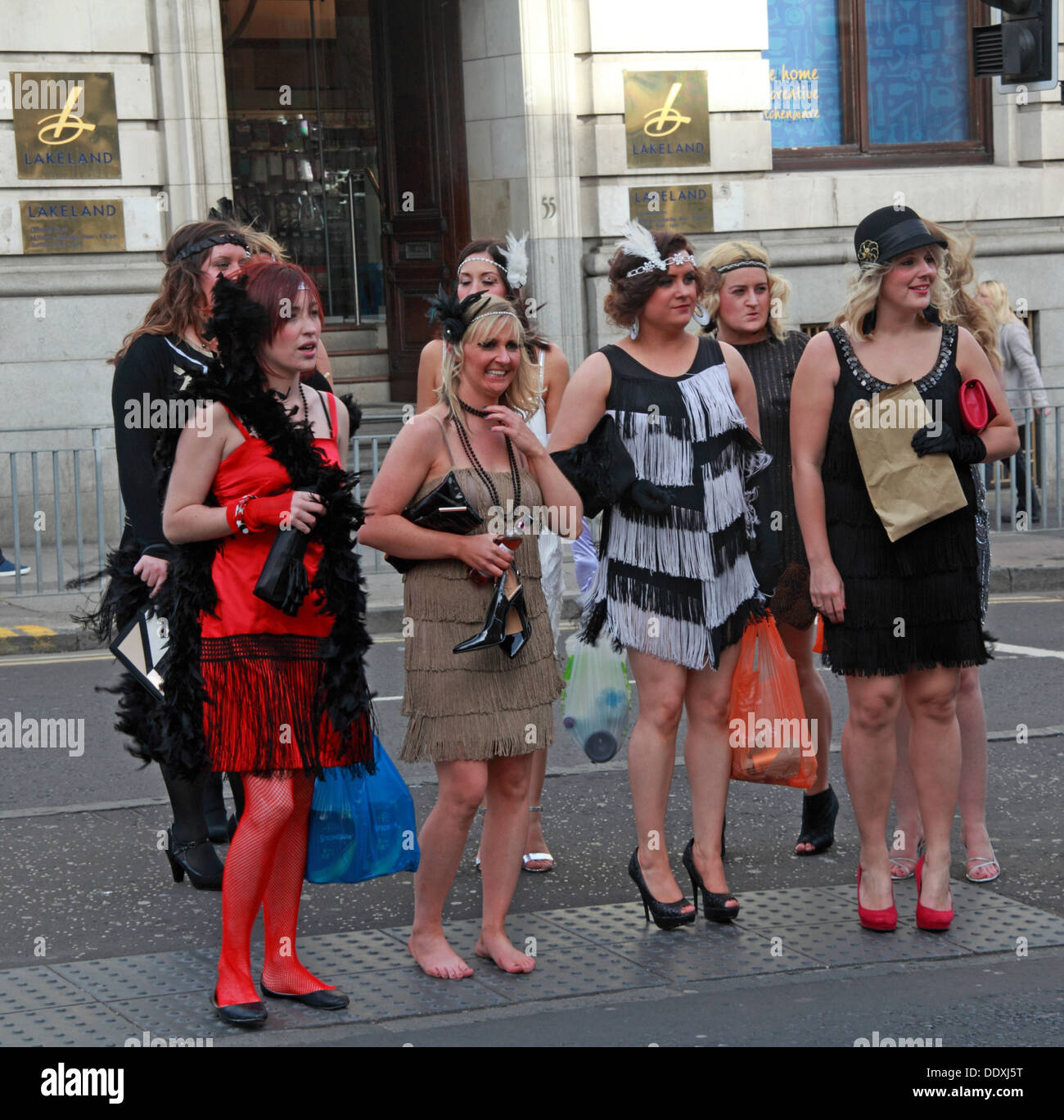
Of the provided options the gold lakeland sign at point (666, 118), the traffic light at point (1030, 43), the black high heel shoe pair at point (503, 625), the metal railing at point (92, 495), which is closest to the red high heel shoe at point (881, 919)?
the black high heel shoe pair at point (503, 625)

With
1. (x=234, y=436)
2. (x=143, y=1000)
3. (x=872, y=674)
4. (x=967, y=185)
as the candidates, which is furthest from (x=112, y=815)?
(x=967, y=185)

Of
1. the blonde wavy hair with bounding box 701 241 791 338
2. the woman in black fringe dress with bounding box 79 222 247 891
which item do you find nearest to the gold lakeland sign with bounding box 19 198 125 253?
the woman in black fringe dress with bounding box 79 222 247 891

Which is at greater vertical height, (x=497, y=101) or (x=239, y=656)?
(x=497, y=101)

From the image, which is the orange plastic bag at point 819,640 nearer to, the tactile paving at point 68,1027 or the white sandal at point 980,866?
the white sandal at point 980,866

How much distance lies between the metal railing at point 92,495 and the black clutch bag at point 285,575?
8.23 m

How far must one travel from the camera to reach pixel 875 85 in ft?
55.4

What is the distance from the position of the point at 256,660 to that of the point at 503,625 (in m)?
0.65

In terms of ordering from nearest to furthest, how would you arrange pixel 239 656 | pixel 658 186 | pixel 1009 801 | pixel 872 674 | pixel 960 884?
1. pixel 239 656
2. pixel 872 674
3. pixel 960 884
4. pixel 1009 801
5. pixel 658 186

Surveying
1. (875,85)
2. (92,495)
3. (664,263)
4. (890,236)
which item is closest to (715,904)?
(664,263)

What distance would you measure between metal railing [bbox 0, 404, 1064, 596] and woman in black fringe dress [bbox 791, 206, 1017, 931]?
7687 millimetres

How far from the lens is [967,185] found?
644 inches

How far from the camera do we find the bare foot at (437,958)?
4695mm
